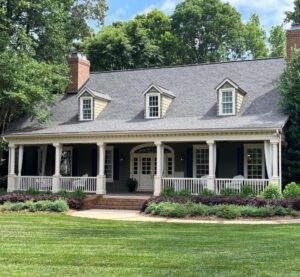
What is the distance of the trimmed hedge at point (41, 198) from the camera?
1916cm

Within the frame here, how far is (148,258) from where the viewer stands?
332 inches

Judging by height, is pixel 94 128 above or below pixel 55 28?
below

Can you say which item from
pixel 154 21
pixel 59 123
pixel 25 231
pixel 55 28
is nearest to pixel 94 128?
pixel 59 123

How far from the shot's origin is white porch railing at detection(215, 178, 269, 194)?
60.2 feet

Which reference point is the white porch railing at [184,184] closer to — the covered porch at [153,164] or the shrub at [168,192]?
the covered porch at [153,164]

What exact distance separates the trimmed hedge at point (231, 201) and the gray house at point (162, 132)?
47.9 inches

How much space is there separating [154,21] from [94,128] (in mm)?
26642

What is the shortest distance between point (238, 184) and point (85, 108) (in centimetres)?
853

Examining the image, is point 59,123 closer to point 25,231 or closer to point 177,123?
point 177,123

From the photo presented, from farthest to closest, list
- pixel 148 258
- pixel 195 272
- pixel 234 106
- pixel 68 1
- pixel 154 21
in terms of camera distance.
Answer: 1. pixel 154 21
2. pixel 68 1
3. pixel 234 106
4. pixel 148 258
5. pixel 195 272

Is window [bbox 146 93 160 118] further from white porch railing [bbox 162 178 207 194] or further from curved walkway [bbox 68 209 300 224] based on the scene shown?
curved walkway [bbox 68 209 300 224]

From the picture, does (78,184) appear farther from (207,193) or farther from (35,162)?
(207,193)

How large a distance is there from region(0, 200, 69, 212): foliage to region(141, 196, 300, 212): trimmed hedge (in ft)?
10.3

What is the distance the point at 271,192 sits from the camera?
17.3 metres
